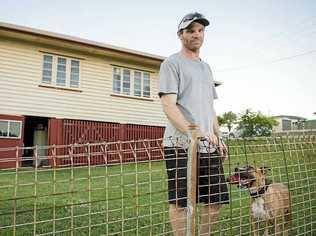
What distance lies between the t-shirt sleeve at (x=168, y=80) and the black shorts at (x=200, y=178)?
1.40 ft

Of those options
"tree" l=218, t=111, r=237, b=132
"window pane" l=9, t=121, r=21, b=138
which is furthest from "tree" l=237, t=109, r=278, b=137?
"window pane" l=9, t=121, r=21, b=138

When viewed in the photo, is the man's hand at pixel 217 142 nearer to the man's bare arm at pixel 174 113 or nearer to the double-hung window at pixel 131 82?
the man's bare arm at pixel 174 113

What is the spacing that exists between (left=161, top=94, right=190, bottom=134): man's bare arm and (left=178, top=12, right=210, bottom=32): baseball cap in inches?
21.9

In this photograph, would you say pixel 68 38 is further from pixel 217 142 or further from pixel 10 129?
pixel 217 142

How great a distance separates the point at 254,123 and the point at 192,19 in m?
41.5

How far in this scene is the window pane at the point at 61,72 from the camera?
539 inches

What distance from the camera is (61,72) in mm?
13773

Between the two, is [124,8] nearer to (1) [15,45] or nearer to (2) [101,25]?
(2) [101,25]

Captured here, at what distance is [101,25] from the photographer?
1636 cm

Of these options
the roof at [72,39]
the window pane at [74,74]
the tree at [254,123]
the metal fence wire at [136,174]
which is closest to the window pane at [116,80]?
the roof at [72,39]

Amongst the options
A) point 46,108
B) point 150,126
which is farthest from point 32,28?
point 150,126

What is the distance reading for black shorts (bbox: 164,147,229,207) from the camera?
2.38 meters

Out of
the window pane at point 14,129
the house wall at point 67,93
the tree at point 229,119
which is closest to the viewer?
the window pane at point 14,129

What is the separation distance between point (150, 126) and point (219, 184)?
43.9 feet
